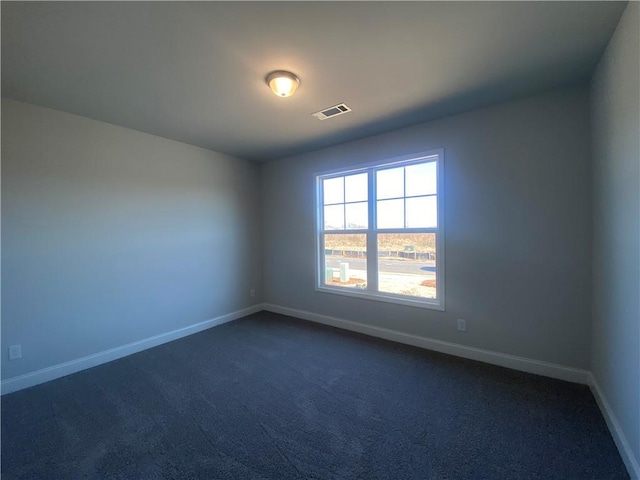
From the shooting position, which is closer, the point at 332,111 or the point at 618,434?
the point at 618,434

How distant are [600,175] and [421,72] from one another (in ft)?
5.15

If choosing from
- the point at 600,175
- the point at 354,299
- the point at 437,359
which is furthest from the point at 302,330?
the point at 600,175

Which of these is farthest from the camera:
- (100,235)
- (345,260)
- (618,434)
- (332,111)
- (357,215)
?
(345,260)

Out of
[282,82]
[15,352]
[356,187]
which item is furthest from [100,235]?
[356,187]

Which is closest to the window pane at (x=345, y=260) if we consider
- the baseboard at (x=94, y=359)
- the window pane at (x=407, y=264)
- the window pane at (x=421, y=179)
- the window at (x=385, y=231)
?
the window at (x=385, y=231)

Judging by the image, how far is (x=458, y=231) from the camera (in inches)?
111

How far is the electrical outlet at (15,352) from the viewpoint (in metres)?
2.29

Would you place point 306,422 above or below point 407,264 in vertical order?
below

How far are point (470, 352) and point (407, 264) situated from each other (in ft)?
3.66

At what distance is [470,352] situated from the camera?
2.75m

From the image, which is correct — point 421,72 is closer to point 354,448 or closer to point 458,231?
point 458,231

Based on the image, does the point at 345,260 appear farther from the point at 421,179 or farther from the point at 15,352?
the point at 15,352

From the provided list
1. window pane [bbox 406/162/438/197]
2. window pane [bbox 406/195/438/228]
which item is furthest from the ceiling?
window pane [bbox 406/195/438/228]

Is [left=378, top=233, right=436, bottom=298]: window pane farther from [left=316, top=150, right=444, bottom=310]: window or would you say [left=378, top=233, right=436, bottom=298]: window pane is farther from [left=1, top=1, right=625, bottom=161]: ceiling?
[left=1, top=1, right=625, bottom=161]: ceiling
